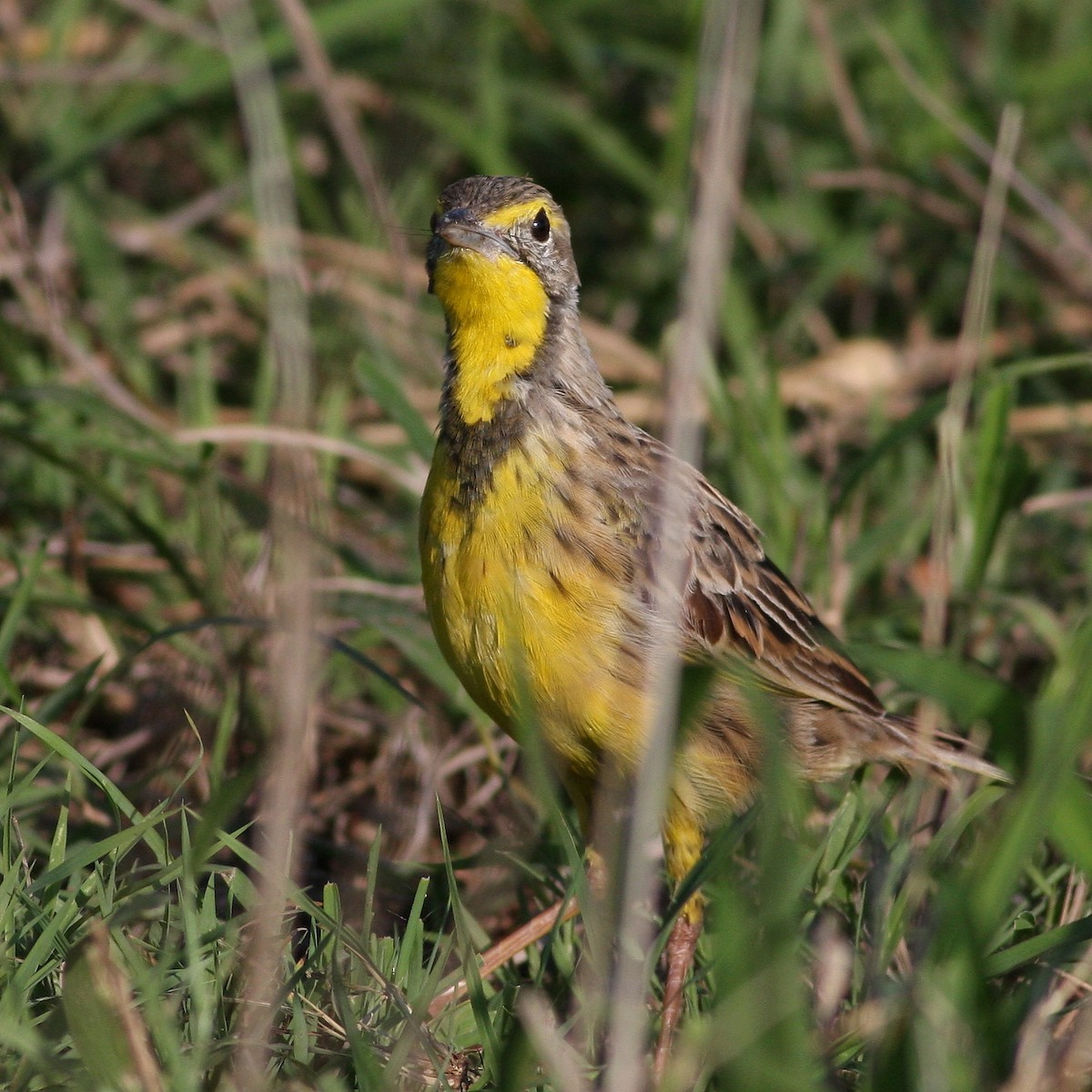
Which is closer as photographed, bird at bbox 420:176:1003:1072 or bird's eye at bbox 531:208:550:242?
bird at bbox 420:176:1003:1072

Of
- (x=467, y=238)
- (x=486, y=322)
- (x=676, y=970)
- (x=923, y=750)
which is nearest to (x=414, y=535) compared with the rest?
(x=486, y=322)

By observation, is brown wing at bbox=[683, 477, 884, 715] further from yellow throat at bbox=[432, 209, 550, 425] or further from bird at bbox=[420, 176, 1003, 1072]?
yellow throat at bbox=[432, 209, 550, 425]

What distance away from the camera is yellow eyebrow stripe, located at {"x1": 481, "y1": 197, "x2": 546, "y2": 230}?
4.27 meters

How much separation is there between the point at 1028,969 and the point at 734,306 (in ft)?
11.7

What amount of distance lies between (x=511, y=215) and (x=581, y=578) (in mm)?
1041

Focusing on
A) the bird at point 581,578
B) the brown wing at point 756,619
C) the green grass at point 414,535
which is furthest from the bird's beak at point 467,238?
the brown wing at point 756,619

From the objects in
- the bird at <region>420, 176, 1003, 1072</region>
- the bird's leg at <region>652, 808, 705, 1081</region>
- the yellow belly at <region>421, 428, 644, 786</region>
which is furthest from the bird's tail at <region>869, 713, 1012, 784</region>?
the yellow belly at <region>421, 428, 644, 786</region>

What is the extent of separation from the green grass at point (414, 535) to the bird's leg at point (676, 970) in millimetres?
79

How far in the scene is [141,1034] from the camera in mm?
2924

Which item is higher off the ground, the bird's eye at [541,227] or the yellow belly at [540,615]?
the bird's eye at [541,227]

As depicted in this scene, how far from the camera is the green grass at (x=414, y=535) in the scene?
2.97 meters

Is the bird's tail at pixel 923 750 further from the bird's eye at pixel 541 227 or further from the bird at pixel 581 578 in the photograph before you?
the bird's eye at pixel 541 227

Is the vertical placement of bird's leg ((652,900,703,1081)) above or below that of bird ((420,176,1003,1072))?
below

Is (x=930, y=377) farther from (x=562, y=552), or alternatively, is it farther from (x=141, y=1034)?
(x=141, y=1034)
